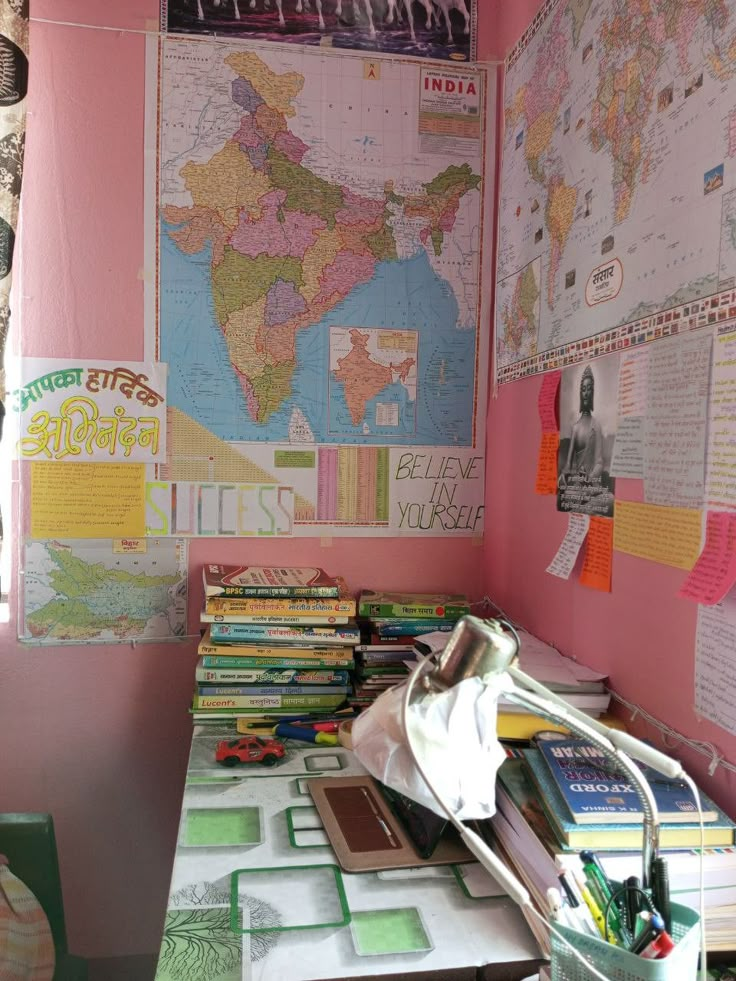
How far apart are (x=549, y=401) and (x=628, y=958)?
3.28 feet

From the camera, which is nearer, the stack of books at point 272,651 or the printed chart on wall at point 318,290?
the stack of books at point 272,651

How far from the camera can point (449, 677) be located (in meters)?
0.60

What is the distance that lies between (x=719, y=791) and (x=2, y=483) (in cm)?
147

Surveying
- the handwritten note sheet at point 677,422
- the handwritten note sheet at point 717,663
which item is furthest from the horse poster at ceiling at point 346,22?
the handwritten note sheet at point 717,663

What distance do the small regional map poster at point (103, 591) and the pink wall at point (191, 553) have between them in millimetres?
38

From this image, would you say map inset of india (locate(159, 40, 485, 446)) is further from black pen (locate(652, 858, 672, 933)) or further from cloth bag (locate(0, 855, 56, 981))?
black pen (locate(652, 858, 672, 933))

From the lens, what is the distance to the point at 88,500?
63.7 inches

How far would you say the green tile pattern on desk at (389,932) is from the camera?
30.9 inches

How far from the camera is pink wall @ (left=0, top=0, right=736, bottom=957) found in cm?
158

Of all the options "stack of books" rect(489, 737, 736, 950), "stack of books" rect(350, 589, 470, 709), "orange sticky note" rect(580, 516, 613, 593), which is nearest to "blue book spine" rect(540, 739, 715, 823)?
"stack of books" rect(489, 737, 736, 950)

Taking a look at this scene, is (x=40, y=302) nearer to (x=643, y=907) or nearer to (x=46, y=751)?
(x=46, y=751)

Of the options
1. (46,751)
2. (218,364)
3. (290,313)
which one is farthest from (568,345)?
(46,751)

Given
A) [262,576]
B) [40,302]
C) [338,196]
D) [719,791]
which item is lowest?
[719,791]

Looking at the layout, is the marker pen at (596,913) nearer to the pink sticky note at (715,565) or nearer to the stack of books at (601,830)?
the stack of books at (601,830)
